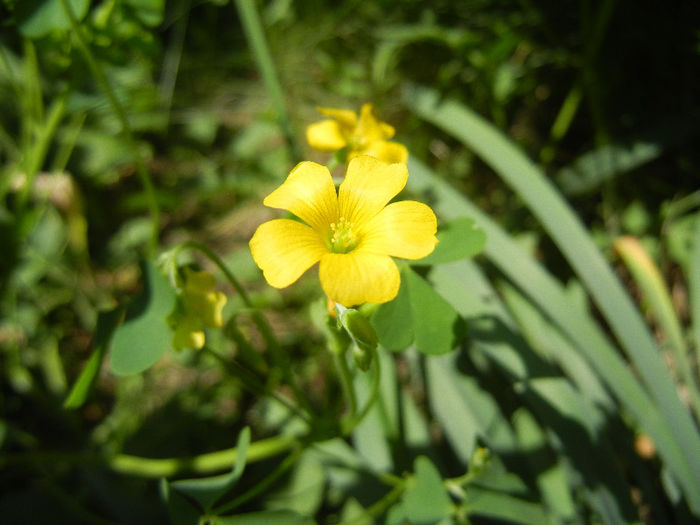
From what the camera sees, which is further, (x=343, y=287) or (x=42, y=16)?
(x=42, y=16)

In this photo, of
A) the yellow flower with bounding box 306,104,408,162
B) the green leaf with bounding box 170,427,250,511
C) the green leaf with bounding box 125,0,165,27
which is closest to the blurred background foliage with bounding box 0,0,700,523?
the green leaf with bounding box 125,0,165,27

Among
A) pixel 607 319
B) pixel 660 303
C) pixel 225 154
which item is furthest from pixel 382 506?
pixel 225 154

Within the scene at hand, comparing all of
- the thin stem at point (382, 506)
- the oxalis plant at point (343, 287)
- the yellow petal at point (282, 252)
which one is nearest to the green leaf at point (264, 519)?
the oxalis plant at point (343, 287)

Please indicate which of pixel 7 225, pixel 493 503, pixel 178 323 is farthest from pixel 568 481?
pixel 7 225

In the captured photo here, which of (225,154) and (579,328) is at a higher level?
(225,154)

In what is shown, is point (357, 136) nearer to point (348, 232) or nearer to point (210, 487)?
point (348, 232)

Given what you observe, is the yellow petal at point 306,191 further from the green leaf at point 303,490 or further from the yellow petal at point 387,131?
the green leaf at point 303,490
